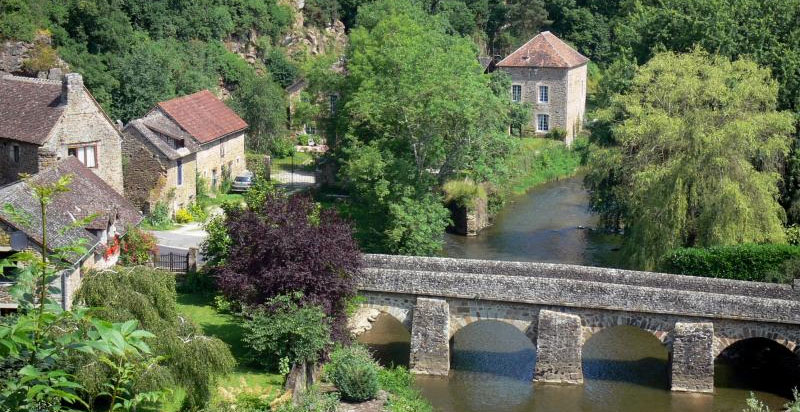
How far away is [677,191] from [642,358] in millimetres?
6188

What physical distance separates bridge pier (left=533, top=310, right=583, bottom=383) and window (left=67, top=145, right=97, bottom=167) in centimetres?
1748

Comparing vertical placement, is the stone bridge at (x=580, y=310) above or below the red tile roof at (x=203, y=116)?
below

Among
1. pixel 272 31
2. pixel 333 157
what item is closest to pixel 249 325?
pixel 333 157

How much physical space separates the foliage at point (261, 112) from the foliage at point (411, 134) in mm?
10080

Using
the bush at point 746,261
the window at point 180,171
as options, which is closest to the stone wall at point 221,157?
the window at point 180,171

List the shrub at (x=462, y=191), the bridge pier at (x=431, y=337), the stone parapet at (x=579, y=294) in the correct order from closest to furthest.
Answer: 1. the stone parapet at (x=579, y=294)
2. the bridge pier at (x=431, y=337)
3. the shrub at (x=462, y=191)

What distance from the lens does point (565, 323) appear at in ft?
99.1

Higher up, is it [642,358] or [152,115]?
[152,115]

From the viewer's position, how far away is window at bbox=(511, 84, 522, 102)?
6400 cm

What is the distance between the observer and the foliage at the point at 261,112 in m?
54.3

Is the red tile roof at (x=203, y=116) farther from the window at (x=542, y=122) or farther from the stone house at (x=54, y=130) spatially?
the window at (x=542, y=122)

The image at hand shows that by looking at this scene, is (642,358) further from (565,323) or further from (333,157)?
(333,157)

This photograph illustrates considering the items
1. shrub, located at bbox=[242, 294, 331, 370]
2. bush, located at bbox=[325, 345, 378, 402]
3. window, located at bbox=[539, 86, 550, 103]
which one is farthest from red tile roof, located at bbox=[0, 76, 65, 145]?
window, located at bbox=[539, 86, 550, 103]

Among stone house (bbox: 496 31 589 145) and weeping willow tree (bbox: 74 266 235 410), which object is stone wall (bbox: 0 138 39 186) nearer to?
weeping willow tree (bbox: 74 266 235 410)
